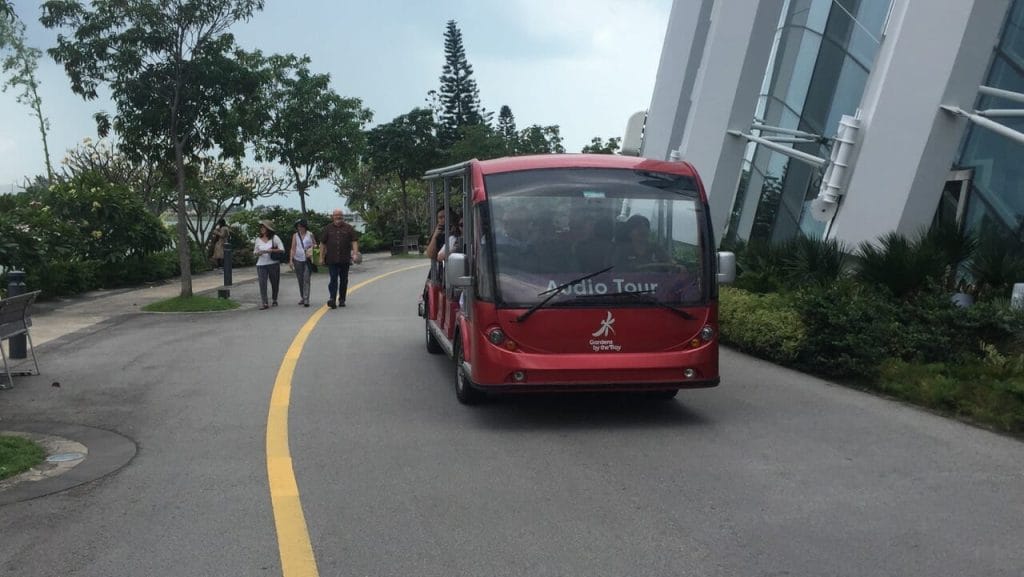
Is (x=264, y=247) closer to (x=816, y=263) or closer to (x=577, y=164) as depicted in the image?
(x=816, y=263)

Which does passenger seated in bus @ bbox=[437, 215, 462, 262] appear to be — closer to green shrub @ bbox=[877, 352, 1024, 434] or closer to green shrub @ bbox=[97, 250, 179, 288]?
green shrub @ bbox=[877, 352, 1024, 434]

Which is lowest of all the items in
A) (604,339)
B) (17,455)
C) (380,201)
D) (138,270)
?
(380,201)

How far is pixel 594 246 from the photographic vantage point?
8367 millimetres

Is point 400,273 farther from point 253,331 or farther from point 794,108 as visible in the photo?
point 253,331

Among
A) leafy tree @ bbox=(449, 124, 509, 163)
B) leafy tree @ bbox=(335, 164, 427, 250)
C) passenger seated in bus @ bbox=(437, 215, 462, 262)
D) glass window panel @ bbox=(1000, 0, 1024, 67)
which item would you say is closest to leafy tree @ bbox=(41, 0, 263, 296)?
passenger seated in bus @ bbox=(437, 215, 462, 262)

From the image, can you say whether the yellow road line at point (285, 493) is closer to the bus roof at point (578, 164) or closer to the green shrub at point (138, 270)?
the bus roof at point (578, 164)

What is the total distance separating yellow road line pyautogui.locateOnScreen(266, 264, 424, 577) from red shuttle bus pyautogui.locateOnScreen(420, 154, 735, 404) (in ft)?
5.59

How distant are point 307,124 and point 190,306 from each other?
65.3 ft

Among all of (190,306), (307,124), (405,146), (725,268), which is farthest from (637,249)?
(405,146)

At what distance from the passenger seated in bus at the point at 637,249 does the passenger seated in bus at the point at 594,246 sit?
93 millimetres

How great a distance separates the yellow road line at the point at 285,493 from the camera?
499cm

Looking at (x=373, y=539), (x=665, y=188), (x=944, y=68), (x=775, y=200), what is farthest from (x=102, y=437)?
(x=775, y=200)

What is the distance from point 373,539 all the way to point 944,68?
38.5ft

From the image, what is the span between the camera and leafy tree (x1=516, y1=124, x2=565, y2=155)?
Result: 2411 inches
